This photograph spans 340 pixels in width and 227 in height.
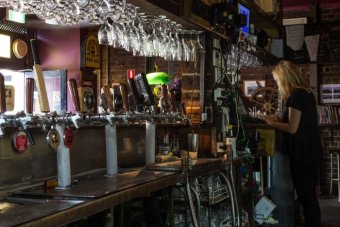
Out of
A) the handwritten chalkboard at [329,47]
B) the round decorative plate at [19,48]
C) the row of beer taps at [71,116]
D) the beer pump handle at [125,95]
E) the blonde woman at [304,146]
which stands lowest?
the blonde woman at [304,146]

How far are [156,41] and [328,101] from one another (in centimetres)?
509

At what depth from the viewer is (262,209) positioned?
153 inches

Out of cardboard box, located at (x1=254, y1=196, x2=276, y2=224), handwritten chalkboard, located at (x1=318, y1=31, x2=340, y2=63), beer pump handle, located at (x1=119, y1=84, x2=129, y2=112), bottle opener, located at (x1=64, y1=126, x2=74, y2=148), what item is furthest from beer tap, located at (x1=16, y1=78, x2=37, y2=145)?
handwritten chalkboard, located at (x1=318, y1=31, x2=340, y2=63)

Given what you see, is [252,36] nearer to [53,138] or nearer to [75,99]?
[75,99]

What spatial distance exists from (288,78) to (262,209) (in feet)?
3.85

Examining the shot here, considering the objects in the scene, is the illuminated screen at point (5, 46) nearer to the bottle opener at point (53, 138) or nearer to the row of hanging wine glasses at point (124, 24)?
the row of hanging wine glasses at point (124, 24)

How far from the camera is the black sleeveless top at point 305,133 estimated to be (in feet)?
13.0

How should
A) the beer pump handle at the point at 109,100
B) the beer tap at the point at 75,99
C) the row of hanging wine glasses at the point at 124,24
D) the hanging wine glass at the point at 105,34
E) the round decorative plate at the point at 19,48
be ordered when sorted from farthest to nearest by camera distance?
the round decorative plate at the point at 19,48 < the hanging wine glass at the point at 105,34 < the row of hanging wine glasses at the point at 124,24 < the beer pump handle at the point at 109,100 < the beer tap at the point at 75,99

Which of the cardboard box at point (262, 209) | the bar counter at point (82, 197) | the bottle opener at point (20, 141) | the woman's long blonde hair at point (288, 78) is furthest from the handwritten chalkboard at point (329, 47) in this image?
the bottle opener at point (20, 141)

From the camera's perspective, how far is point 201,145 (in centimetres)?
340

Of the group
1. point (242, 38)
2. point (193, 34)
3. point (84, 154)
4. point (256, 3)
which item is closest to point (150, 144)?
point (84, 154)

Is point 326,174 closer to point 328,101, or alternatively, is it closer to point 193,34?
point 328,101

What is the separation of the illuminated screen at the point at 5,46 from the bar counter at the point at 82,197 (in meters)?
3.11

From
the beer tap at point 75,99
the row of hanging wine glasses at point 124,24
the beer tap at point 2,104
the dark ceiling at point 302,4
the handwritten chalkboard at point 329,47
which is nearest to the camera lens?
the beer tap at point 2,104
